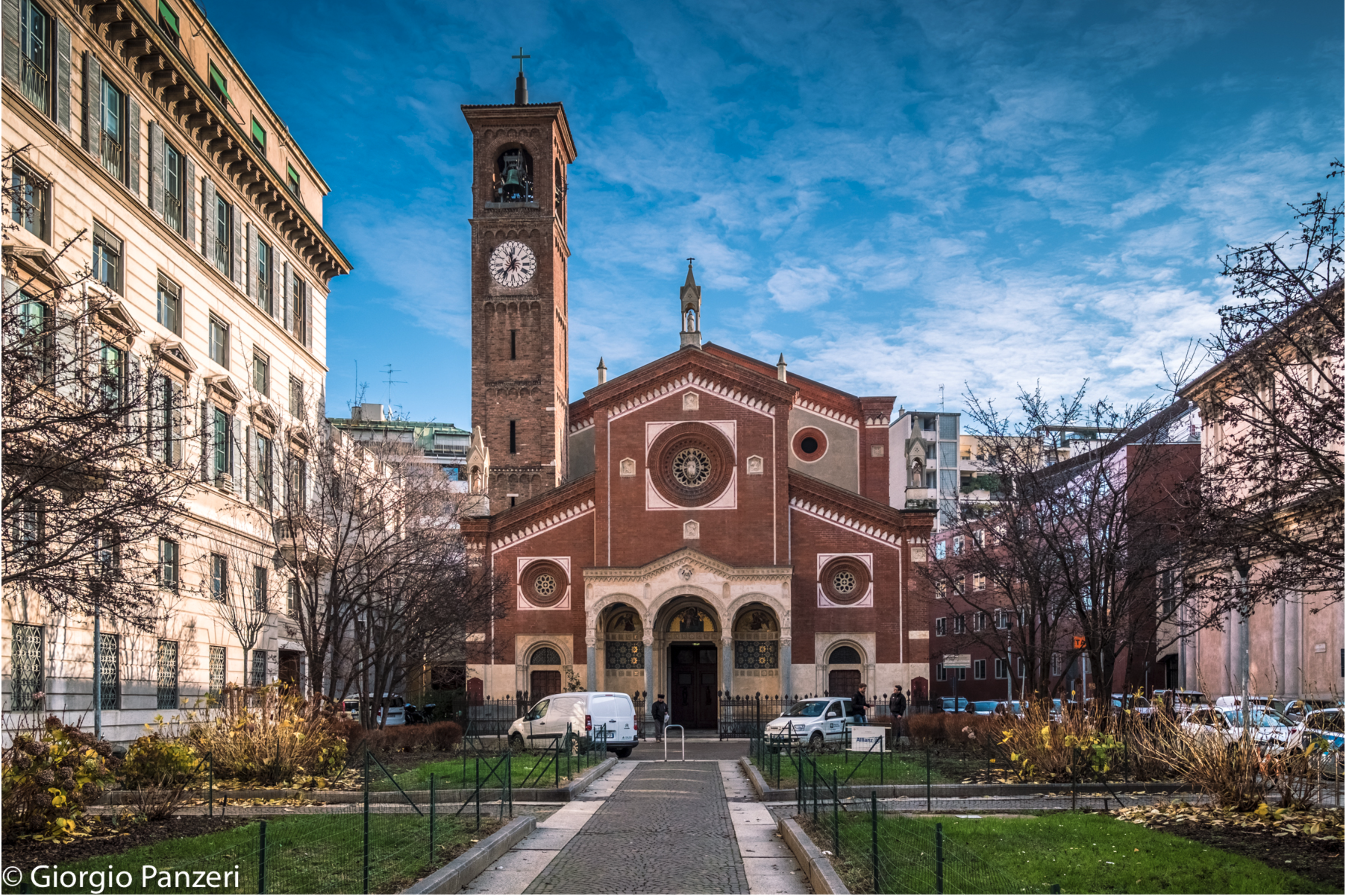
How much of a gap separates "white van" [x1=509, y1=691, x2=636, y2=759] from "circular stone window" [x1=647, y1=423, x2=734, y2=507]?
15897mm

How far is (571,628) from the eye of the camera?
50.2 m

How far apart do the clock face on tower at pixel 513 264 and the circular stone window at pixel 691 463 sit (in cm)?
1610

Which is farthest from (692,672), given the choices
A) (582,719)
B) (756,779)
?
(756,779)

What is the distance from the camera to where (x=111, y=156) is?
28156mm

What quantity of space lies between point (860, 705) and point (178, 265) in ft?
85.3

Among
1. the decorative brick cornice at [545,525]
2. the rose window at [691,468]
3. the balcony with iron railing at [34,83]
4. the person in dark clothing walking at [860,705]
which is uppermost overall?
the balcony with iron railing at [34,83]

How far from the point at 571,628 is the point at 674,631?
4209mm

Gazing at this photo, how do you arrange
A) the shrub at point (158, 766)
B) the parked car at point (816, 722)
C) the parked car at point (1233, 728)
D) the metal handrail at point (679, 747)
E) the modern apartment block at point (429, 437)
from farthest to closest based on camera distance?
1. the modern apartment block at point (429, 437)
2. the parked car at point (816, 722)
3. the metal handrail at point (679, 747)
4. the shrub at point (158, 766)
5. the parked car at point (1233, 728)

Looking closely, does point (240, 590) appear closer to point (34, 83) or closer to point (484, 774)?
point (484, 774)

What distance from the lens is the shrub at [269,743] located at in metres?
20.5

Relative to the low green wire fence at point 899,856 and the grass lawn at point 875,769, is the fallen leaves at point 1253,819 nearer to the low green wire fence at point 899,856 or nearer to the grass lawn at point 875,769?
the low green wire fence at point 899,856

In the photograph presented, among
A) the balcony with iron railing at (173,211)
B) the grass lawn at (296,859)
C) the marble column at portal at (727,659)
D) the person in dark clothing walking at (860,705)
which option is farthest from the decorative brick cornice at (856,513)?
the grass lawn at (296,859)

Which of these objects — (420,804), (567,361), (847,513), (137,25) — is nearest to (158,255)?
(137,25)

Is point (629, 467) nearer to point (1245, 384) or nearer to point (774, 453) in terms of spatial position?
point (774, 453)
